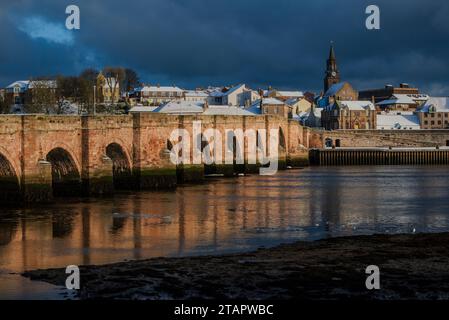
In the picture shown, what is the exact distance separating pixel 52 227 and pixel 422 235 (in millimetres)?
13331

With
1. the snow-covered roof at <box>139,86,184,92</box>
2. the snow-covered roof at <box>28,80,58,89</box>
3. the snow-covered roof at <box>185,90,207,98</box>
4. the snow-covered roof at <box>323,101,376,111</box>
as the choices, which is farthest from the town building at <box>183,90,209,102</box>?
the snow-covered roof at <box>28,80,58,89</box>

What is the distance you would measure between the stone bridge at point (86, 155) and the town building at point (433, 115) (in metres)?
96.3

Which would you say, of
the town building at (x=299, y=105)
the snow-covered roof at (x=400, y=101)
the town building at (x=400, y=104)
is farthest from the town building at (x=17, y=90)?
the snow-covered roof at (x=400, y=101)

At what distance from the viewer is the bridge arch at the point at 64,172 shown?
3891cm

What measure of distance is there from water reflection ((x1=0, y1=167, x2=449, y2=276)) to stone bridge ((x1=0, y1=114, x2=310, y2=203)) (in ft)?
5.78

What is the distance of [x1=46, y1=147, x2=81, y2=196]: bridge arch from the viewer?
3891 cm

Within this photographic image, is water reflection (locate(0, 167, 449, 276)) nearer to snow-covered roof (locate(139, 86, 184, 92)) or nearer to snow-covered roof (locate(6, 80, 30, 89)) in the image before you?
snow-covered roof (locate(6, 80, 30, 89))

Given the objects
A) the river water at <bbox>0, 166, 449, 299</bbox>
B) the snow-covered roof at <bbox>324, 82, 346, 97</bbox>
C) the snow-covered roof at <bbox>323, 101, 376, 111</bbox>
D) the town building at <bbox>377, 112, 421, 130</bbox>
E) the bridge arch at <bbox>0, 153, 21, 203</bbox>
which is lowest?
the river water at <bbox>0, 166, 449, 299</bbox>

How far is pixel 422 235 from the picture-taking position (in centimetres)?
2459

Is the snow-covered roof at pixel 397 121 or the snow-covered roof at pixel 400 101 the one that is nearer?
the snow-covered roof at pixel 397 121

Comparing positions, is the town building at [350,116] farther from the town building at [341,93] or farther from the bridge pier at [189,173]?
the bridge pier at [189,173]

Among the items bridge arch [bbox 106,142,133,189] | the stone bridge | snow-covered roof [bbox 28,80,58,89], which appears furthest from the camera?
snow-covered roof [bbox 28,80,58,89]

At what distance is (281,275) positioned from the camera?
17594mm
